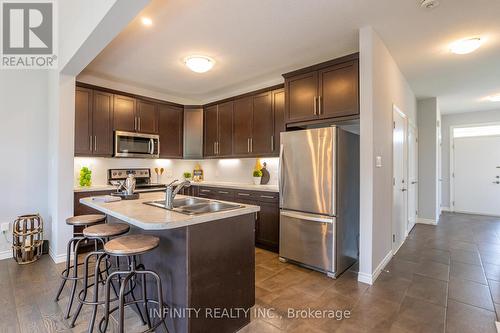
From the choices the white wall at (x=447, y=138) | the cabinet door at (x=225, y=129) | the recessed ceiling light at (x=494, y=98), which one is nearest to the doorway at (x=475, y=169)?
the white wall at (x=447, y=138)

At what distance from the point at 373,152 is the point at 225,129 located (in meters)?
2.76

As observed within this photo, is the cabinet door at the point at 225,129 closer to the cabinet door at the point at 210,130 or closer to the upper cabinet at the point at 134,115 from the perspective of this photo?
the cabinet door at the point at 210,130

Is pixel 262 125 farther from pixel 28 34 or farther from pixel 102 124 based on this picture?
pixel 28 34

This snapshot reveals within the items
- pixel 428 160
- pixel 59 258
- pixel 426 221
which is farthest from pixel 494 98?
pixel 59 258

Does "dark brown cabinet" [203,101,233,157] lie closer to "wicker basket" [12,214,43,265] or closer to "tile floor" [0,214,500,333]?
"tile floor" [0,214,500,333]

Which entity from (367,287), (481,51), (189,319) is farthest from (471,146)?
(189,319)

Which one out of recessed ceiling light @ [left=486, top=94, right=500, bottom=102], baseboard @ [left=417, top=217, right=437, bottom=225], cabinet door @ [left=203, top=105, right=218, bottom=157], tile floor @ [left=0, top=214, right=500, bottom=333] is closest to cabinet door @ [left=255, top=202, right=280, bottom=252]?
tile floor @ [left=0, top=214, right=500, bottom=333]

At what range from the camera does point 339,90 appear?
2.99 meters

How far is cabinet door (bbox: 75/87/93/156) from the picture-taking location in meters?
3.71

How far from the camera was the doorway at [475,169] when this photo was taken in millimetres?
6289

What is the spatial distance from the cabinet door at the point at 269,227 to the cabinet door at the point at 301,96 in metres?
1.29

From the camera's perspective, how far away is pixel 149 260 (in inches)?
79.1

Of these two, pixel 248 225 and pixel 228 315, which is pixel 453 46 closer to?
pixel 248 225

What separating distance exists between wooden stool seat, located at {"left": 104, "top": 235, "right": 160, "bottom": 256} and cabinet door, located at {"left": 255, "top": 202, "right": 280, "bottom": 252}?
2132 mm
